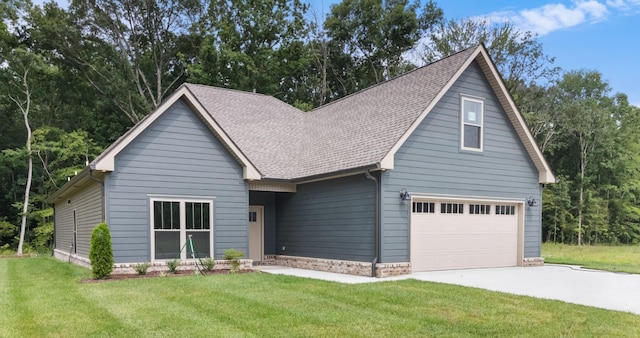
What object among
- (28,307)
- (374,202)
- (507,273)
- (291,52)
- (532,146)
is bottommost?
(507,273)

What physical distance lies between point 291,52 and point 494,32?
13432 millimetres

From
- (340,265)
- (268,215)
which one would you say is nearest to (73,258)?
(268,215)

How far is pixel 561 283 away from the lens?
32.8 feet

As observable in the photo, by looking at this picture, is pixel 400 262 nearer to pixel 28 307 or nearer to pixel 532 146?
pixel 532 146

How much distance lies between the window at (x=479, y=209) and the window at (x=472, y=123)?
1.66 m

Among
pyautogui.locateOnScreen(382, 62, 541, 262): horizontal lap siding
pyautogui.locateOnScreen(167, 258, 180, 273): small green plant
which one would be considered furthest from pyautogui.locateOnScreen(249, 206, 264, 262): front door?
pyautogui.locateOnScreen(382, 62, 541, 262): horizontal lap siding

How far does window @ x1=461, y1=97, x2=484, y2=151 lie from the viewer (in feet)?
42.2

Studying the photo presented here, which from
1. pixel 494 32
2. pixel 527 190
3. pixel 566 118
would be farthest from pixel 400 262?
pixel 566 118

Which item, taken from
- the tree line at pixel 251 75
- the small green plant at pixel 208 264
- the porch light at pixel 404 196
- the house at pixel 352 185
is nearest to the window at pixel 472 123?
the house at pixel 352 185

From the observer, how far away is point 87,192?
12875 mm

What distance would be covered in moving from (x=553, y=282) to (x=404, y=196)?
12.5 ft

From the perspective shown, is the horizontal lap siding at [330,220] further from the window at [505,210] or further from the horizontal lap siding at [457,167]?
the window at [505,210]

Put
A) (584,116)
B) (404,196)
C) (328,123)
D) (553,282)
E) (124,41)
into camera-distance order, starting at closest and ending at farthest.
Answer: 1. (553,282)
2. (404,196)
3. (328,123)
4. (124,41)
5. (584,116)

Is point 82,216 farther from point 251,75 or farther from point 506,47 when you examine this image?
point 506,47
